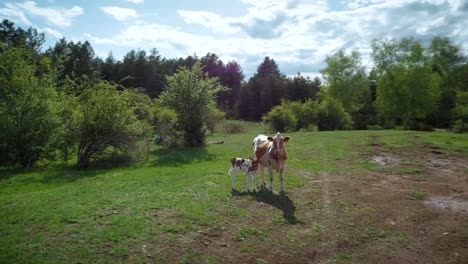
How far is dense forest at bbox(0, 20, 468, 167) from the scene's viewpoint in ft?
70.1

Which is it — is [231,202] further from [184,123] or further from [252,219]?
[184,123]

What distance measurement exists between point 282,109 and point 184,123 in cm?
2082

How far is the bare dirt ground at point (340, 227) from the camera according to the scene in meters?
8.69

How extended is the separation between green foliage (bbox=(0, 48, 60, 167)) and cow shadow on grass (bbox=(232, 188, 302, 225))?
14.6m

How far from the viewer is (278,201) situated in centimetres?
1236

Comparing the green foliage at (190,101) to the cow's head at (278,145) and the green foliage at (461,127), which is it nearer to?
the cow's head at (278,145)

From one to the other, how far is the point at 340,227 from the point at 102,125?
50.8 feet

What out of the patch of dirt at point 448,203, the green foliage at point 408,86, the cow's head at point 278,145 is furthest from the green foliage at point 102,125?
the green foliage at point 408,86

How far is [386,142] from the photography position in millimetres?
26938

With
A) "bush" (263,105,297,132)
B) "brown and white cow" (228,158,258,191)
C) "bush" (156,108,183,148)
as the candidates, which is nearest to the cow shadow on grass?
"brown and white cow" (228,158,258,191)

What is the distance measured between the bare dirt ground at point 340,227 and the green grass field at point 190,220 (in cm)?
4

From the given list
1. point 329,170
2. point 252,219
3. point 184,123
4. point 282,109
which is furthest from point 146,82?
point 252,219

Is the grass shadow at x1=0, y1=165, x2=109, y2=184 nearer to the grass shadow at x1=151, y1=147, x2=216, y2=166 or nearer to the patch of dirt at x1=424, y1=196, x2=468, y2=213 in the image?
the grass shadow at x1=151, y1=147, x2=216, y2=166

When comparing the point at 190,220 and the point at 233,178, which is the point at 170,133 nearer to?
the point at 233,178
